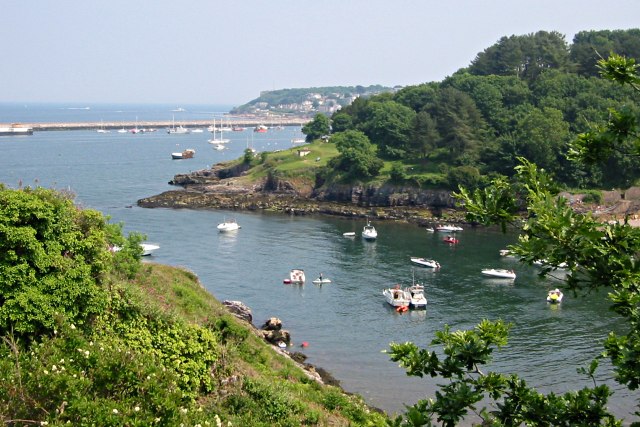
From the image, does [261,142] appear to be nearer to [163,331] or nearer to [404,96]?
[404,96]

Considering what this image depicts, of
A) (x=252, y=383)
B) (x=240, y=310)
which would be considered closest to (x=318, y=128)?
(x=240, y=310)

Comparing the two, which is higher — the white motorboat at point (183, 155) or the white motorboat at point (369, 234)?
the white motorboat at point (183, 155)

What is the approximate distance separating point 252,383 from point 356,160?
67.2m

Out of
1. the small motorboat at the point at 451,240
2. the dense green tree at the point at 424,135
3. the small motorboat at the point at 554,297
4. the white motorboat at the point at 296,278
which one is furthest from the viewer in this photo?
the dense green tree at the point at 424,135

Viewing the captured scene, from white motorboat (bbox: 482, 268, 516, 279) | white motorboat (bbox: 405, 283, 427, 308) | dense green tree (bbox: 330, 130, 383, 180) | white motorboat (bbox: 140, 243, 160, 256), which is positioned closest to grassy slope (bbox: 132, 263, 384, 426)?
white motorboat (bbox: 405, 283, 427, 308)

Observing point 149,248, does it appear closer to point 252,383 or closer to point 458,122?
point 252,383

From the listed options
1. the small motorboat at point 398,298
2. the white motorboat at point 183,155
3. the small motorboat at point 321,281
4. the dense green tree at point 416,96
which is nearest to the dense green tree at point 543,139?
the dense green tree at point 416,96

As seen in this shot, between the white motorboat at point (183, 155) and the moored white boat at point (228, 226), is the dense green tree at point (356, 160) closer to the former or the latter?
the moored white boat at point (228, 226)

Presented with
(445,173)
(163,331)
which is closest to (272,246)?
(445,173)

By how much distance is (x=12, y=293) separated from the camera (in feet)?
57.2

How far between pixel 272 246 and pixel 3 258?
4444cm

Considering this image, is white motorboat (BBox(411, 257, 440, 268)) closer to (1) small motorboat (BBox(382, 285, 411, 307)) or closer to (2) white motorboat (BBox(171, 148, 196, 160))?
(1) small motorboat (BBox(382, 285, 411, 307))

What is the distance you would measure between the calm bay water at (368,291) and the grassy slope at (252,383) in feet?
23.4

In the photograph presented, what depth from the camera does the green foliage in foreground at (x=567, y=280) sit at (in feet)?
28.1
